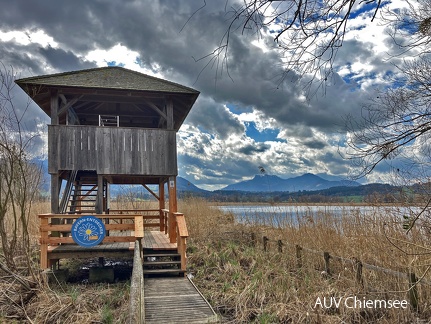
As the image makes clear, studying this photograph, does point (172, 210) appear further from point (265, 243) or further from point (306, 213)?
point (306, 213)

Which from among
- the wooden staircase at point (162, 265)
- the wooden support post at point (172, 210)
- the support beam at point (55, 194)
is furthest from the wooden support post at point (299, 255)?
the support beam at point (55, 194)

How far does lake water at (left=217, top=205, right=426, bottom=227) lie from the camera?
871 cm

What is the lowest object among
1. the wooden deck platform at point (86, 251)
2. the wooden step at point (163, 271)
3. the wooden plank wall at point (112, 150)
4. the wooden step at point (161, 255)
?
the wooden step at point (163, 271)

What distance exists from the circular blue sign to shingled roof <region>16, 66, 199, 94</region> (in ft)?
14.8

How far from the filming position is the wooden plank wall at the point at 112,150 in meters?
11.5

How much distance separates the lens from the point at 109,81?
12.5 m

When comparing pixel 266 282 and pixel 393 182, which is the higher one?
pixel 393 182

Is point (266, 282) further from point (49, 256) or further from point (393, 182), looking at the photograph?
point (49, 256)

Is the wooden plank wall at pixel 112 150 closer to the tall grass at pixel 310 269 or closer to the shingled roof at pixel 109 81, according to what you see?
the shingled roof at pixel 109 81

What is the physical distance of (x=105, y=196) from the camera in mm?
16250

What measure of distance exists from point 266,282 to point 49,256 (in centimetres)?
583

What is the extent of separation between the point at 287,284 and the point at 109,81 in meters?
8.87

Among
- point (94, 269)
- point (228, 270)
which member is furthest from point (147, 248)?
point (228, 270)

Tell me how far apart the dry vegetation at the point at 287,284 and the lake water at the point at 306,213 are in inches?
2.4
